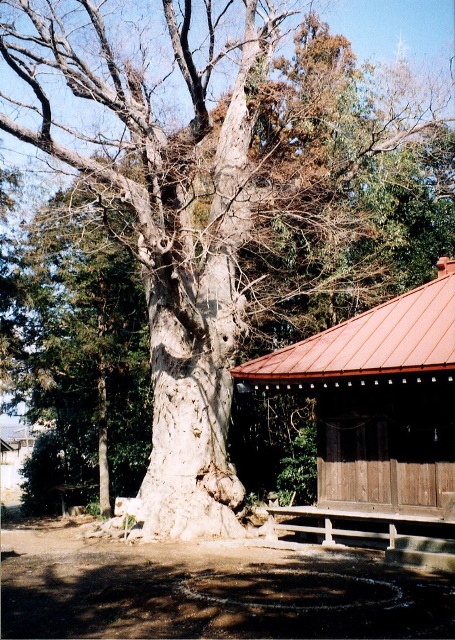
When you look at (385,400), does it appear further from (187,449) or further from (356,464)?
(187,449)

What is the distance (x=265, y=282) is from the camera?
1555 cm

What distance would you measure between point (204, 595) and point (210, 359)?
250 inches

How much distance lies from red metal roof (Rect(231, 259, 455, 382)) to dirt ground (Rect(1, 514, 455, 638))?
292 cm

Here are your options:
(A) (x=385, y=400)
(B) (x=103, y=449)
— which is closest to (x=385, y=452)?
(A) (x=385, y=400)

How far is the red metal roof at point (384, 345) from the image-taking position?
9297 mm

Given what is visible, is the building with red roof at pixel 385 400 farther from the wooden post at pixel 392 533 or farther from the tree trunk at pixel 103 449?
the tree trunk at pixel 103 449

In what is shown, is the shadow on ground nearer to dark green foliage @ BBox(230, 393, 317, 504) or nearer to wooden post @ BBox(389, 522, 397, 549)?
wooden post @ BBox(389, 522, 397, 549)

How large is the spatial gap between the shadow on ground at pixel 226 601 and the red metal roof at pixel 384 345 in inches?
117

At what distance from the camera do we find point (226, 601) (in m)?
6.07

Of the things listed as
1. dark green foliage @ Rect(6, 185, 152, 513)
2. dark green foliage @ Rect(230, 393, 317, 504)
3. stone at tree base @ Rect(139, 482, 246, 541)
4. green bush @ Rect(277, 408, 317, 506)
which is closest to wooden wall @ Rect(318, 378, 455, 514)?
stone at tree base @ Rect(139, 482, 246, 541)

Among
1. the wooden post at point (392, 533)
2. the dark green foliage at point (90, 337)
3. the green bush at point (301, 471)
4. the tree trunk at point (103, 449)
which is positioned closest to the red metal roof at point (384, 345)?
the wooden post at point (392, 533)

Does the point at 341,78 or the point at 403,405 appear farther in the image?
the point at 341,78

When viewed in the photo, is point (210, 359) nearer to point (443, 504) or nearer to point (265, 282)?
point (265, 282)

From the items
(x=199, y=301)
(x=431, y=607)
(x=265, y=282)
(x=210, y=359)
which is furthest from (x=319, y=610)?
(x=265, y=282)
